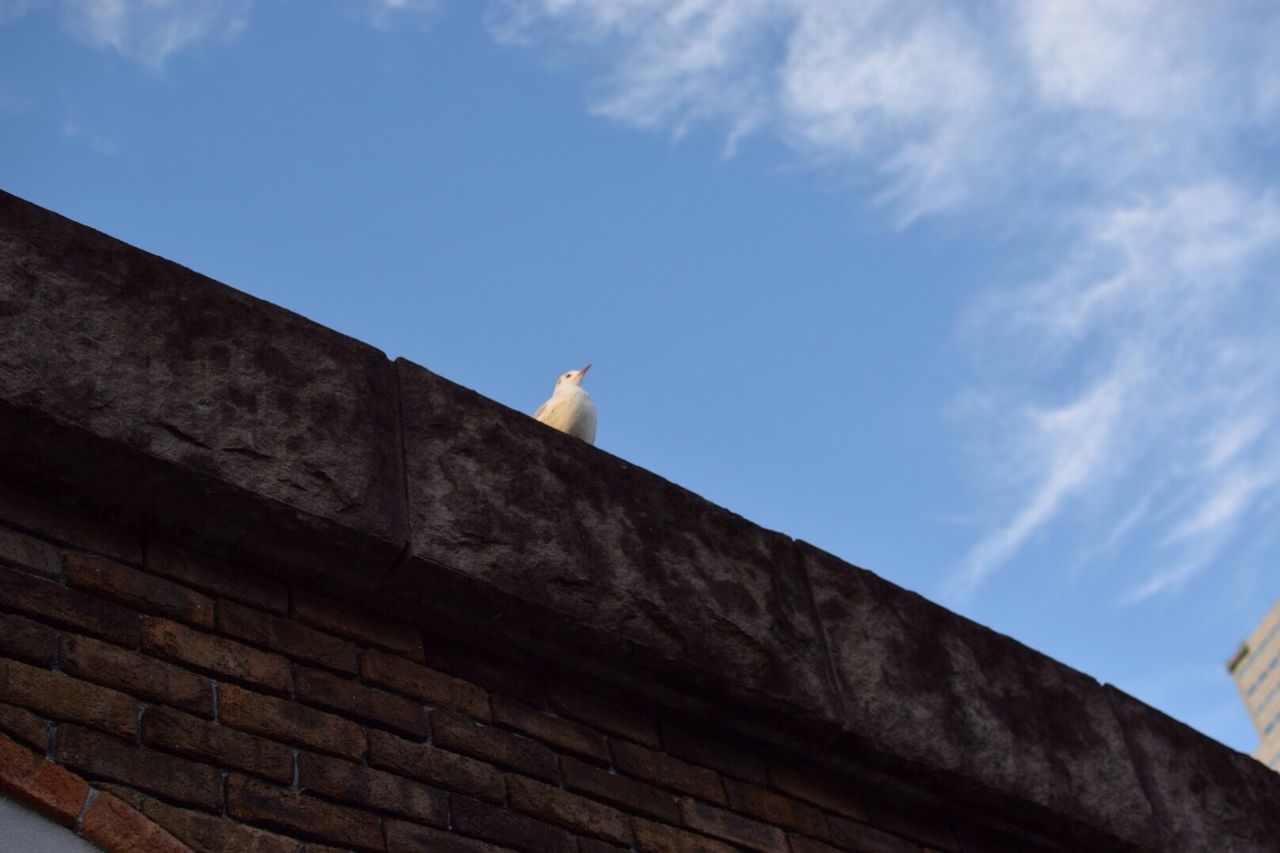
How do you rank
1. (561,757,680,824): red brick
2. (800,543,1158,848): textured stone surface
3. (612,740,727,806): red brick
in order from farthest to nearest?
(800,543,1158,848): textured stone surface → (612,740,727,806): red brick → (561,757,680,824): red brick

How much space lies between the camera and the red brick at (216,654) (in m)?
2.42

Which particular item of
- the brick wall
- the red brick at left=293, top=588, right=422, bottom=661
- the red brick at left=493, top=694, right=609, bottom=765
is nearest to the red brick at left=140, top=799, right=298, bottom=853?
the brick wall

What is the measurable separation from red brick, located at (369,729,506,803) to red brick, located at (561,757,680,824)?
0.18 m

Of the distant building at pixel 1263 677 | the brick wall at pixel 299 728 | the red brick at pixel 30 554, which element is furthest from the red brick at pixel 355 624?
the distant building at pixel 1263 677

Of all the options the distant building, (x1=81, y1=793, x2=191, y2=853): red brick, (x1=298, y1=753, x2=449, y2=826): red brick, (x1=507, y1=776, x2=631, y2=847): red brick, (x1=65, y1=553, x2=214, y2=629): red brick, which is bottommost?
(x1=81, y1=793, x2=191, y2=853): red brick

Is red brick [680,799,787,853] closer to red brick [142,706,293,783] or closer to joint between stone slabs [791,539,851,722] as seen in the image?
joint between stone slabs [791,539,851,722]

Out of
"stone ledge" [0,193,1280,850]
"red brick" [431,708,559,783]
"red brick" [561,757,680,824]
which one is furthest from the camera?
"red brick" [561,757,680,824]

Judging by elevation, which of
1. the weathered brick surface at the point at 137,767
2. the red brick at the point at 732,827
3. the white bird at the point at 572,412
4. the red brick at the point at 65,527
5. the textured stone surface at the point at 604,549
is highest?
the white bird at the point at 572,412

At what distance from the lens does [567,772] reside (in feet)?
9.13

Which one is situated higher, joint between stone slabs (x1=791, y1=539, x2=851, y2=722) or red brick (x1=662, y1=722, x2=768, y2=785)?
joint between stone slabs (x1=791, y1=539, x2=851, y2=722)

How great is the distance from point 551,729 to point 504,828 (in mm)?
285

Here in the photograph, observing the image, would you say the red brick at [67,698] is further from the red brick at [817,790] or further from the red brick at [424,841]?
the red brick at [817,790]

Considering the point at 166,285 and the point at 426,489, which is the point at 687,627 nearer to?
the point at 426,489

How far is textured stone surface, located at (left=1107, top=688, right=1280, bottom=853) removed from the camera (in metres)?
3.77
